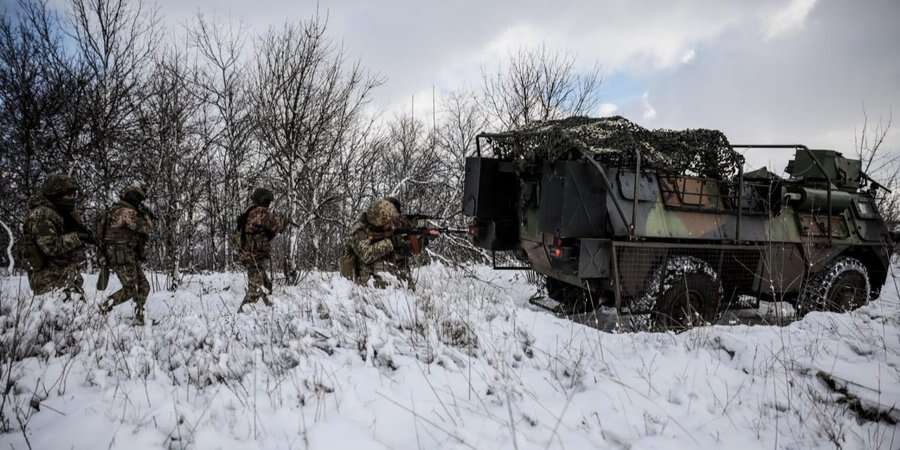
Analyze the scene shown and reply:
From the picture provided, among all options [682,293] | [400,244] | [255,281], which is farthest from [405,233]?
[682,293]

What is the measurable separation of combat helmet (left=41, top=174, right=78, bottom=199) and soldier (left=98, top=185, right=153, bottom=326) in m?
0.49

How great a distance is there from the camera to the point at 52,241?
4992mm

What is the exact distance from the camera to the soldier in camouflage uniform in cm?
596

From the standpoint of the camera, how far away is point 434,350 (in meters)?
3.00

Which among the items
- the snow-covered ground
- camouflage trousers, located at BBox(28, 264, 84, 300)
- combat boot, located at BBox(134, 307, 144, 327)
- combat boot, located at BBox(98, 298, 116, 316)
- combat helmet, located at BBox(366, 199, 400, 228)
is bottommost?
combat boot, located at BBox(134, 307, 144, 327)

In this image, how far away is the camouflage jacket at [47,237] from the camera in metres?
4.95

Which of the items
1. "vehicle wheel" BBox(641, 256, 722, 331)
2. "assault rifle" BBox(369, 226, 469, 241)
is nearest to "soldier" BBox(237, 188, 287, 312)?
"assault rifle" BBox(369, 226, 469, 241)

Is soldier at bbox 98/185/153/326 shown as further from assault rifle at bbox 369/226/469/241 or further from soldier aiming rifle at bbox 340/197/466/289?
assault rifle at bbox 369/226/469/241

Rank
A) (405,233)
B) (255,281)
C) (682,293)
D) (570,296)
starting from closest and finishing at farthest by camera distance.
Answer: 1. (682,293)
2. (255,281)
3. (405,233)
4. (570,296)

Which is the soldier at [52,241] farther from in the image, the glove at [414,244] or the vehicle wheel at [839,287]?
the vehicle wheel at [839,287]

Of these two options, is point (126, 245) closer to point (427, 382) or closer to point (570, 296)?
point (427, 382)

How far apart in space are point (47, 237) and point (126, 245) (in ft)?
2.52

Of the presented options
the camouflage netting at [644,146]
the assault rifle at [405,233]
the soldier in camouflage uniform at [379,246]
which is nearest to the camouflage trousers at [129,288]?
the soldier in camouflage uniform at [379,246]

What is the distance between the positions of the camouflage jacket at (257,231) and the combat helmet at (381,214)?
1255mm
